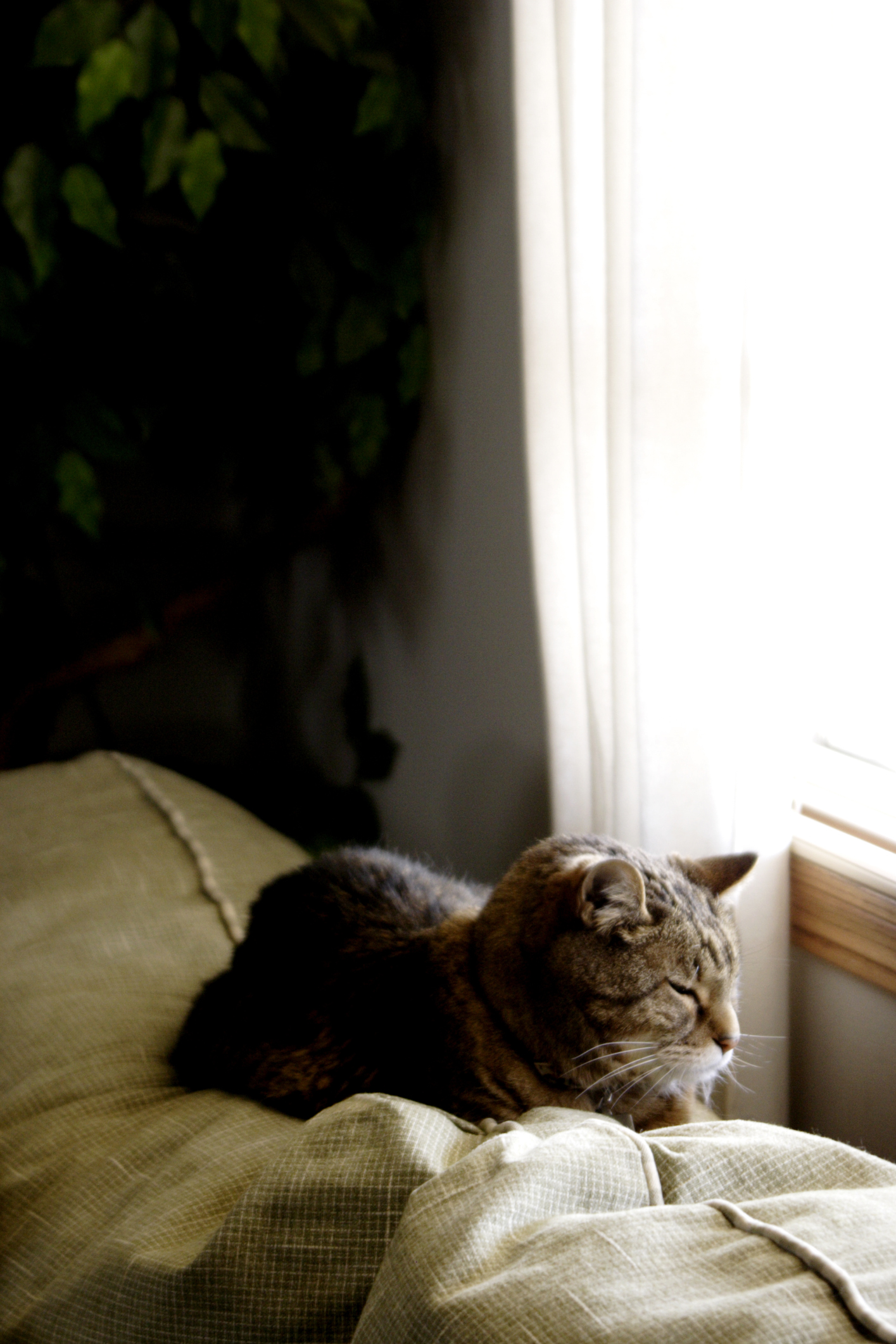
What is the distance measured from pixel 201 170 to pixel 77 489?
45cm

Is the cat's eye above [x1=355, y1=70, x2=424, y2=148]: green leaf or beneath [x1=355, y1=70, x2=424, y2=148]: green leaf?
beneath

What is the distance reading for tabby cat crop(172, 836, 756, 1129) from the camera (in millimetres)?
766

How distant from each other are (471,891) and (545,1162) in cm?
57

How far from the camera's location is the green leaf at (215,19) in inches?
46.7

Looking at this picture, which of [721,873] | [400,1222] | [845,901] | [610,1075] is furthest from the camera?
[845,901]

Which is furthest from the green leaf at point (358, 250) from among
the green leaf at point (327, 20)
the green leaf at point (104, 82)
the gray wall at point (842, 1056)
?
the gray wall at point (842, 1056)

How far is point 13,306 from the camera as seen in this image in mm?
1320

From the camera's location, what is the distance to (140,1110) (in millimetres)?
845

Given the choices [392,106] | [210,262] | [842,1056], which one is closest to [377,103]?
[392,106]

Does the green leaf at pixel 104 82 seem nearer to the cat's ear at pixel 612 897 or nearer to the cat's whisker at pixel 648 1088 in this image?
the cat's ear at pixel 612 897

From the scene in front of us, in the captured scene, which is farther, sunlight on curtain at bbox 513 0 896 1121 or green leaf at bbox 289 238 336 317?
green leaf at bbox 289 238 336 317

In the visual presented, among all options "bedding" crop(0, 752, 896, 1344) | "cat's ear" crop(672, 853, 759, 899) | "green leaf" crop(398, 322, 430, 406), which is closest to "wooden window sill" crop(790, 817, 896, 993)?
"cat's ear" crop(672, 853, 759, 899)

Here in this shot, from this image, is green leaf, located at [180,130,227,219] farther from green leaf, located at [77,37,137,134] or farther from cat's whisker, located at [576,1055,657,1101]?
cat's whisker, located at [576,1055,657,1101]

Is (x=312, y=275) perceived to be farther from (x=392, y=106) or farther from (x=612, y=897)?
(x=612, y=897)
